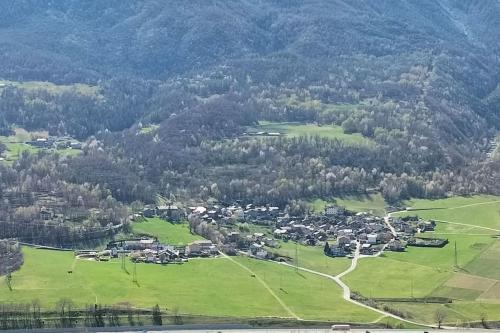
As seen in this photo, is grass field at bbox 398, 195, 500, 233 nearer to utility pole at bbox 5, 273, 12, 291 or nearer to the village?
the village

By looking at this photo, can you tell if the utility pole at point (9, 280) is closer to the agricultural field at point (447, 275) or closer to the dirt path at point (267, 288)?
the dirt path at point (267, 288)

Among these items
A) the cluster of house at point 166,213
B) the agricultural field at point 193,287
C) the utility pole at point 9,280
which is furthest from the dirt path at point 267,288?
the utility pole at point 9,280

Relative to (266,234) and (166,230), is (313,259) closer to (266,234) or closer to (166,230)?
(266,234)

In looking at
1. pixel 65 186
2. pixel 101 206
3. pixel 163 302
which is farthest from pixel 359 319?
pixel 65 186

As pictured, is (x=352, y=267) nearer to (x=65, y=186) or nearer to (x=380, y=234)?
(x=380, y=234)

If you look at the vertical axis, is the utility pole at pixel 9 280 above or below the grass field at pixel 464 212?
above

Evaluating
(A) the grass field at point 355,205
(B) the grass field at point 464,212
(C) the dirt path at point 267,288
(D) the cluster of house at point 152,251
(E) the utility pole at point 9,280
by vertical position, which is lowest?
(A) the grass field at point 355,205

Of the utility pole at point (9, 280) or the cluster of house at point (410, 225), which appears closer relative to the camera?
the utility pole at point (9, 280)
